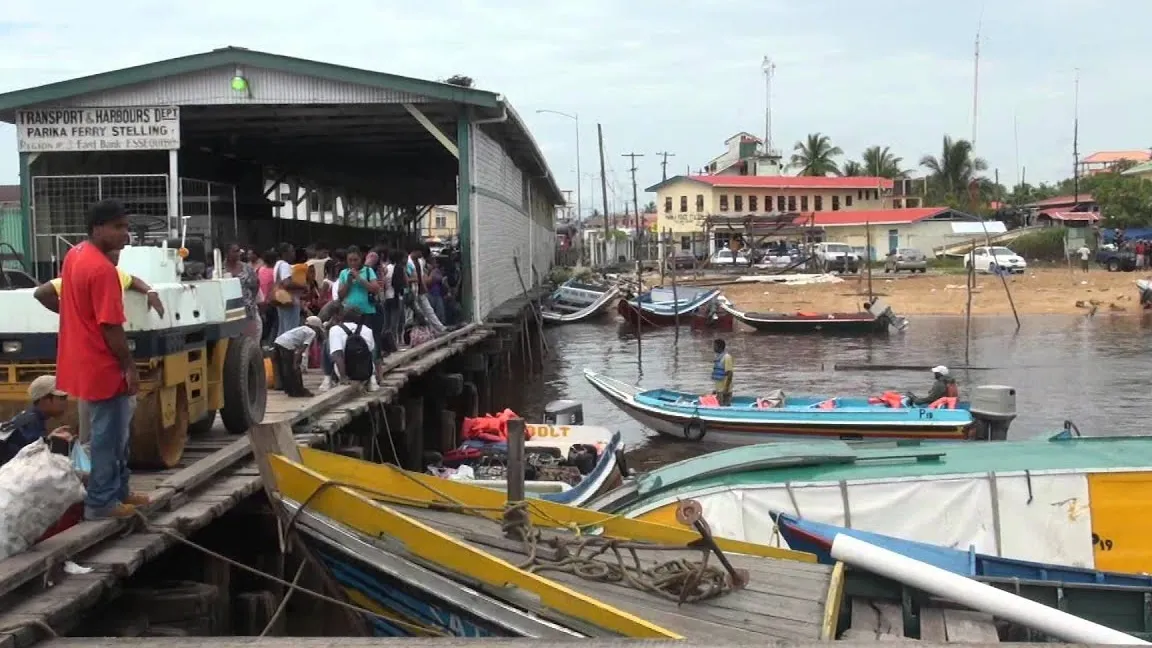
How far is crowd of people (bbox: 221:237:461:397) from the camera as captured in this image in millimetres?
12297

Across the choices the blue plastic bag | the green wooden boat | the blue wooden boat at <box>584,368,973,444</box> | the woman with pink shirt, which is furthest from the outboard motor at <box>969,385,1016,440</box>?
the blue plastic bag

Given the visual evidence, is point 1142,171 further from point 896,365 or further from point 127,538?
point 127,538

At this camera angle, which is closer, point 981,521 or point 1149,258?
point 981,521

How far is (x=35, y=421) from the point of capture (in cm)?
677

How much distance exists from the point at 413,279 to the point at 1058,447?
10.3 meters

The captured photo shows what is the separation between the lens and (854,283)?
4988 cm

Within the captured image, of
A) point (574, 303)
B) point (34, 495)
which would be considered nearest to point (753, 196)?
point (574, 303)

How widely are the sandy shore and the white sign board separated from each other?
30.0 meters

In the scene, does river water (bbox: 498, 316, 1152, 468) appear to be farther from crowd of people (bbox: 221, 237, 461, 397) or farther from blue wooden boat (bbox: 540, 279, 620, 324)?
crowd of people (bbox: 221, 237, 461, 397)

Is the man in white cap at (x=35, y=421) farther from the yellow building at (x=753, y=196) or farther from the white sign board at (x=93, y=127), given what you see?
the yellow building at (x=753, y=196)

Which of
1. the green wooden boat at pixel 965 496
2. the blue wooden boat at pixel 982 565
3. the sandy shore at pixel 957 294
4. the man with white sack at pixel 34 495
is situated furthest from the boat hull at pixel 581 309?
the man with white sack at pixel 34 495

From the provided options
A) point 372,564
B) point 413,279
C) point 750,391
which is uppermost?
point 413,279

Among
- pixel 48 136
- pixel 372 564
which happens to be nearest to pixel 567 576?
pixel 372 564

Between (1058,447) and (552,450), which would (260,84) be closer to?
(552,450)
